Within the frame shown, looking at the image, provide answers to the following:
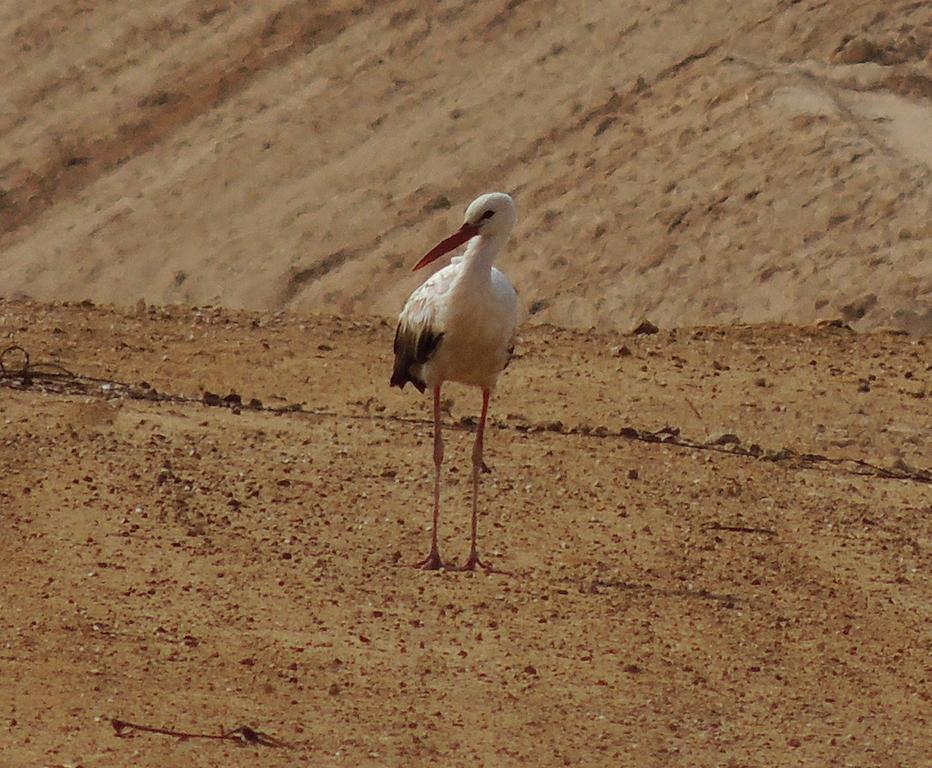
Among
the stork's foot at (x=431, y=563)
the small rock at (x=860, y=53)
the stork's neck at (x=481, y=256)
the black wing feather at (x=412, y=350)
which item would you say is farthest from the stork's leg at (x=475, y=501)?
the small rock at (x=860, y=53)

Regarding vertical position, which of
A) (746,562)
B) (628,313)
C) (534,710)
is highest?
(534,710)

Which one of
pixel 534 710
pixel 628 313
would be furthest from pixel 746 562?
pixel 628 313

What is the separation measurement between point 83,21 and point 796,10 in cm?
863

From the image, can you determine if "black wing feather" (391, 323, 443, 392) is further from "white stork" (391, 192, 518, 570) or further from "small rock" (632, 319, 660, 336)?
"small rock" (632, 319, 660, 336)

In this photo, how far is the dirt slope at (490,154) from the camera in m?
19.0

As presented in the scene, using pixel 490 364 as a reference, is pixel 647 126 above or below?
below

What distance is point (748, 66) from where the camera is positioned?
69.5ft

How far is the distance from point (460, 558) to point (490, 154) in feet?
37.7

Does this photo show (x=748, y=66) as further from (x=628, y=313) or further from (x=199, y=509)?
(x=199, y=509)

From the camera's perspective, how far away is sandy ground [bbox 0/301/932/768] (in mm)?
7941

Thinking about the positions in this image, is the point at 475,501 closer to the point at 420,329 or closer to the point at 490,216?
the point at 420,329

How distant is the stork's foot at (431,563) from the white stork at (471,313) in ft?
1.33

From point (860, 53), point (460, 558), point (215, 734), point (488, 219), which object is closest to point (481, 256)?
point (488, 219)

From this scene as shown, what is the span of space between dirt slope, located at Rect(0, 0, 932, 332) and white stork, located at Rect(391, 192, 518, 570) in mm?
7448
